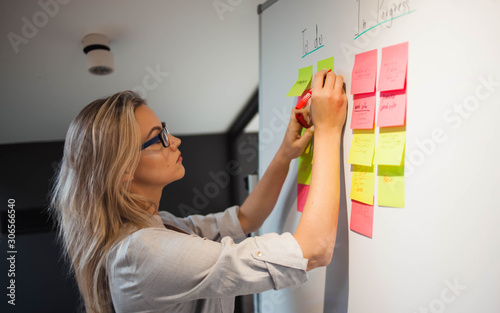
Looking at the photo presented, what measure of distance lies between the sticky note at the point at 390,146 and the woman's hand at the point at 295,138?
0.62ft

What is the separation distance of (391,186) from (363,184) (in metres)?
0.07

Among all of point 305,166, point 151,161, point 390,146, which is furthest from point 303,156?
point 151,161

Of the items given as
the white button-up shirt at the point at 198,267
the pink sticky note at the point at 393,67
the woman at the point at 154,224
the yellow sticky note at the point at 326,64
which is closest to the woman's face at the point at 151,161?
the woman at the point at 154,224

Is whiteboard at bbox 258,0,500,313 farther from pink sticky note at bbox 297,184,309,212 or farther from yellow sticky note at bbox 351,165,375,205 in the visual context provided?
pink sticky note at bbox 297,184,309,212

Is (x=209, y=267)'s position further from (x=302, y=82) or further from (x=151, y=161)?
(x=302, y=82)

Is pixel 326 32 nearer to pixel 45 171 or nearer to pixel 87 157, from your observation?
pixel 87 157

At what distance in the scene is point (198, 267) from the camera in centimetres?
63

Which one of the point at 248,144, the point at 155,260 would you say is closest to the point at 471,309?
the point at 155,260

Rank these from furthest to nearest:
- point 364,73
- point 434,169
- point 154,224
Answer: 1. point 154,224
2. point 364,73
3. point 434,169

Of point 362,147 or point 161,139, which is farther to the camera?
point 161,139

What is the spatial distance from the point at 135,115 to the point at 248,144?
68.6 inches

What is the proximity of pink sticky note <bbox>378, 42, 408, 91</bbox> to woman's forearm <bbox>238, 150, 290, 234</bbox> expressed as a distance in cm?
34

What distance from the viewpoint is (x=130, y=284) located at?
671 mm

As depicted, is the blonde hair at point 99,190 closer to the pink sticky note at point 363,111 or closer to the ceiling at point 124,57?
the pink sticky note at point 363,111
